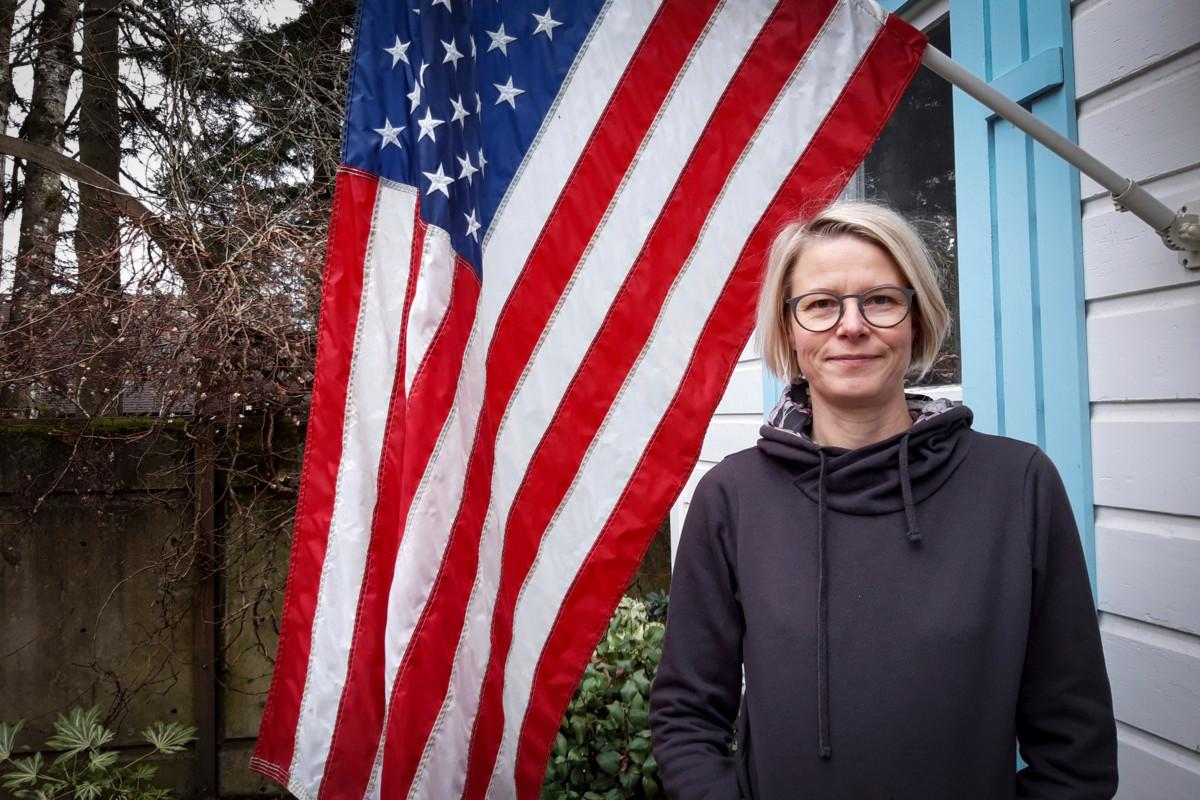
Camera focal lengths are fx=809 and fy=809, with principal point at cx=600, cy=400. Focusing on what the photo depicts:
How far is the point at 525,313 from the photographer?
1922mm

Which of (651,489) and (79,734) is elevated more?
(651,489)

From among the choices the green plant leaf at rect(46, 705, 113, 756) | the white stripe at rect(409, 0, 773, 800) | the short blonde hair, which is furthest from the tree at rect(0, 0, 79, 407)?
the short blonde hair

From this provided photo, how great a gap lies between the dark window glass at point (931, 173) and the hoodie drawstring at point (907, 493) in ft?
4.44

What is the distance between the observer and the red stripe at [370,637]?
6.37 ft

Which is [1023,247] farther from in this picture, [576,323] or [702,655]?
[702,655]

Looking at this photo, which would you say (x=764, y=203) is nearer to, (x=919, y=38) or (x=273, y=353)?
(x=919, y=38)

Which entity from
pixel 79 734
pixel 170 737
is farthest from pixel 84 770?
pixel 170 737

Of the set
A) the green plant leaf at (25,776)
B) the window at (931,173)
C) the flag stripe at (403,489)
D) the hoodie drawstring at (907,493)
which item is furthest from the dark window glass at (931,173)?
the green plant leaf at (25,776)

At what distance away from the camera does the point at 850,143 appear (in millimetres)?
1830

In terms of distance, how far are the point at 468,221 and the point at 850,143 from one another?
90 cm

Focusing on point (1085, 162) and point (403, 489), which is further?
point (403, 489)

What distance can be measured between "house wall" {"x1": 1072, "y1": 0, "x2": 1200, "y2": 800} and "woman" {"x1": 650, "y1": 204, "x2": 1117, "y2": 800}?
2.12 ft

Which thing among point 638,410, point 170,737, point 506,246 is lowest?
point 170,737

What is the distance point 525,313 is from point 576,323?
4.9 inches
